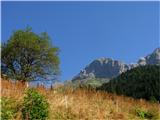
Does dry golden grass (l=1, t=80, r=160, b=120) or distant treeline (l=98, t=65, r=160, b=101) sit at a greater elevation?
distant treeline (l=98, t=65, r=160, b=101)

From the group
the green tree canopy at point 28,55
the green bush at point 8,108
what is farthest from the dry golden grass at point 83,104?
the green tree canopy at point 28,55

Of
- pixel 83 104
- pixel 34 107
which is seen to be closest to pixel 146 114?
pixel 83 104

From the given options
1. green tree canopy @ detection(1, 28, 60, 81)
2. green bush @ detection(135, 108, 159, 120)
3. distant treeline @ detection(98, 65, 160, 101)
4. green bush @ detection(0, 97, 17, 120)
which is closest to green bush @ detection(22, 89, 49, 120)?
green bush @ detection(0, 97, 17, 120)

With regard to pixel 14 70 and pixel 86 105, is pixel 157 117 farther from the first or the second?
pixel 14 70

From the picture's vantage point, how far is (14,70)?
242 feet

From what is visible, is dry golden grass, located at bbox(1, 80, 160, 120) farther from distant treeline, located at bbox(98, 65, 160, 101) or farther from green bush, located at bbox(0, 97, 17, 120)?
distant treeline, located at bbox(98, 65, 160, 101)

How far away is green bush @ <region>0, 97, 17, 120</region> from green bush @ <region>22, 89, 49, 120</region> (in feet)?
1.21

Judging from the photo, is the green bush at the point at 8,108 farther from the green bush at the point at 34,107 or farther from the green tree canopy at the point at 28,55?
the green tree canopy at the point at 28,55

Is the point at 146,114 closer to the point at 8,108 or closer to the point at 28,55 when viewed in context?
the point at 8,108

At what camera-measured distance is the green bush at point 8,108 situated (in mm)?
11930

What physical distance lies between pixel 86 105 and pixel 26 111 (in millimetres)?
4146

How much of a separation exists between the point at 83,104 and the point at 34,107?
3.92 metres

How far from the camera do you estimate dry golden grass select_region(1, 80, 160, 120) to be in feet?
49.6

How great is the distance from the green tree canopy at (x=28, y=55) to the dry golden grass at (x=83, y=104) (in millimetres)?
54556
